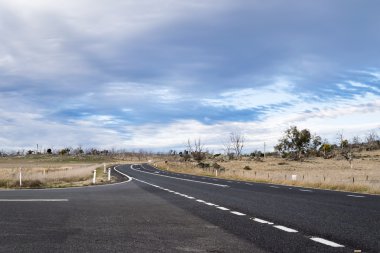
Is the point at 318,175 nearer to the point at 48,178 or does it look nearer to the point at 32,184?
the point at 48,178

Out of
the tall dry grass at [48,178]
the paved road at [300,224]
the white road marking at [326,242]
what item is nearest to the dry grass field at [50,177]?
the tall dry grass at [48,178]

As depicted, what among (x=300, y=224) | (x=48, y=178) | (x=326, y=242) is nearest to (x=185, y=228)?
(x=300, y=224)

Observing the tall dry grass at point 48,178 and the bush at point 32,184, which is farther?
the tall dry grass at point 48,178

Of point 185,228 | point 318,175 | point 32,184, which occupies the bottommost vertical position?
point 185,228

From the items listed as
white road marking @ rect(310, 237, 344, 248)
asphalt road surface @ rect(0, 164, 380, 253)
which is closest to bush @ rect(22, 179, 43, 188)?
asphalt road surface @ rect(0, 164, 380, 253)

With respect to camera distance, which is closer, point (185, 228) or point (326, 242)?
point (326, 242)

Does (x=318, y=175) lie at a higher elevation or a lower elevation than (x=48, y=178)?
higher

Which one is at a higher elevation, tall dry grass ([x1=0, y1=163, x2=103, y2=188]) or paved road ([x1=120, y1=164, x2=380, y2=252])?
tall dry grass ([x1=0, y1=163, x2=103, y2=188])

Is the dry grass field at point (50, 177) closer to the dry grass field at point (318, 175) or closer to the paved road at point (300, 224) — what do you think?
the dry grass field at point (318, 175)

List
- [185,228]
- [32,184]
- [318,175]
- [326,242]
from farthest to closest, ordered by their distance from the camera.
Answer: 1. [318,175]
2. [32,184]
3. [185,228]
4. [326,242]

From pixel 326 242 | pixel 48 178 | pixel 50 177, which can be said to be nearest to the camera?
pixel 326 242

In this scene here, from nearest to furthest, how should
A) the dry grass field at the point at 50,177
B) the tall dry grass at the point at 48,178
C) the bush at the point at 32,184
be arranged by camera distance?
the bush at the point at 32,184 < the dry grass field at the point at 50,177 < the tall dry grass at the point at 48,178

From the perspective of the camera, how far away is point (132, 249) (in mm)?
7676

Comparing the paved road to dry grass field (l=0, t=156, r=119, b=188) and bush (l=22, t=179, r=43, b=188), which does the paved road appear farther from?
dry grass field (l=0, t=156, r=119, b=188)
